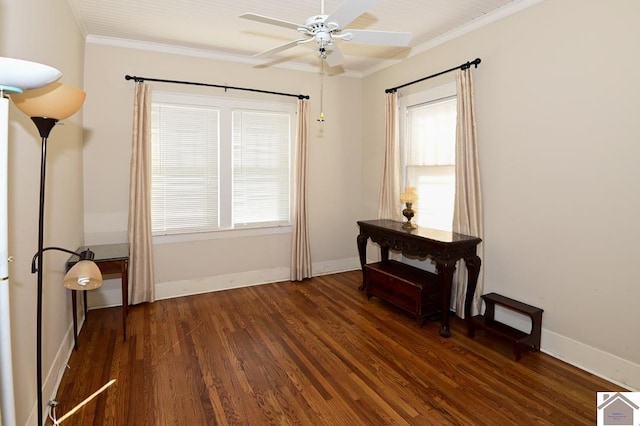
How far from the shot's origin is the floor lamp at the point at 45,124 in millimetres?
1458

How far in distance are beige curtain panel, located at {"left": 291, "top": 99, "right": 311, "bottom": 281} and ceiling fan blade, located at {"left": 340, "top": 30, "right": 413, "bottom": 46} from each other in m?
2.36

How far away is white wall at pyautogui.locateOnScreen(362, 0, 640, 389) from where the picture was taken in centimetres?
239

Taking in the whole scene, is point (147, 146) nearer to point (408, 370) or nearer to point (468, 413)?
point (408, 370)

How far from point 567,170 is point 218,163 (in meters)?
3.57

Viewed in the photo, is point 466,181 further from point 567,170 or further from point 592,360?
point 592,360

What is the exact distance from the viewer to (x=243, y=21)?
3.35 m

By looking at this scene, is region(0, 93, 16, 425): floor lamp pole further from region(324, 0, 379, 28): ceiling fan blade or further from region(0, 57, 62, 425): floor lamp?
region(324, 0, 379, 28): ceiling fan blade

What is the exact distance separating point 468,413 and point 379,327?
126 centimetres

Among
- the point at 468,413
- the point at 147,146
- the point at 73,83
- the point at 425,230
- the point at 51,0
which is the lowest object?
the point at 468,413

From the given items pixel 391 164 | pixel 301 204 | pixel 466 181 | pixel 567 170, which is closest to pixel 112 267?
pixel 301 204

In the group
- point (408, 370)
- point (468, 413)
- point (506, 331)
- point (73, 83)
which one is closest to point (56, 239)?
point (73, 83)

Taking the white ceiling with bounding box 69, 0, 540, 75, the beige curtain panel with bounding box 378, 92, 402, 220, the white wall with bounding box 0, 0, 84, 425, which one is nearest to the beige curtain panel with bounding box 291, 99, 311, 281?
the white ceiling with bounding box 69, 0, 540, 75

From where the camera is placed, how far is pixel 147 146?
378 centimetres

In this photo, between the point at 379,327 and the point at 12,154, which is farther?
the point at 379,327
